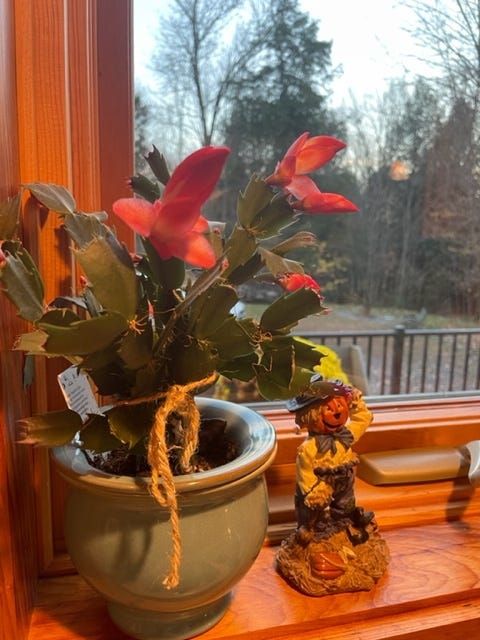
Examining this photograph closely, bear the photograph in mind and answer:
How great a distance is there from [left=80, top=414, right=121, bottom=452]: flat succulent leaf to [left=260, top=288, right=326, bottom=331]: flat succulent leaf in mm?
186

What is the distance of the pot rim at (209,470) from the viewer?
545 mm

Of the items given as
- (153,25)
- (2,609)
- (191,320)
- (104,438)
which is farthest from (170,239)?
(153,25)

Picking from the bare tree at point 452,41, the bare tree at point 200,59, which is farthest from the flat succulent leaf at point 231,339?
the bare tree at point 452,41

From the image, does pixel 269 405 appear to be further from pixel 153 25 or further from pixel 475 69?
pixel 475 69

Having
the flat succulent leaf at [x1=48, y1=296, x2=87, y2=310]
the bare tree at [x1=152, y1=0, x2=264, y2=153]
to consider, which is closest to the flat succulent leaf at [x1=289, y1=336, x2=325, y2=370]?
the flat succulent leaf at [x1=48, y1=296, x2=87, y2=310]

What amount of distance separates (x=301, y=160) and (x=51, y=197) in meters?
0.27

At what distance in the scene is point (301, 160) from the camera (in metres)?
0.58

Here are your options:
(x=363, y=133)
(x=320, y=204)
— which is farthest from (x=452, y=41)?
(x=320, y=204)

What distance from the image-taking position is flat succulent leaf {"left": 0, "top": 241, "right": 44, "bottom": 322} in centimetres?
49

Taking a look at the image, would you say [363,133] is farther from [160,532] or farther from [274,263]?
[160,532]

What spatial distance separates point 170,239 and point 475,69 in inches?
38.3

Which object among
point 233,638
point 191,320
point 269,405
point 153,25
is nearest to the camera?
point 191,320

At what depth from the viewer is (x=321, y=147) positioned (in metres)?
0.58

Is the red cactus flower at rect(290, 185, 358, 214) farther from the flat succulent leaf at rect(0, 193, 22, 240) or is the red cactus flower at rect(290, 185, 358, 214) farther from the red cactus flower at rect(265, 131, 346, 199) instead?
the flat succulent leaf at rect(0, 193, 22, 240)
